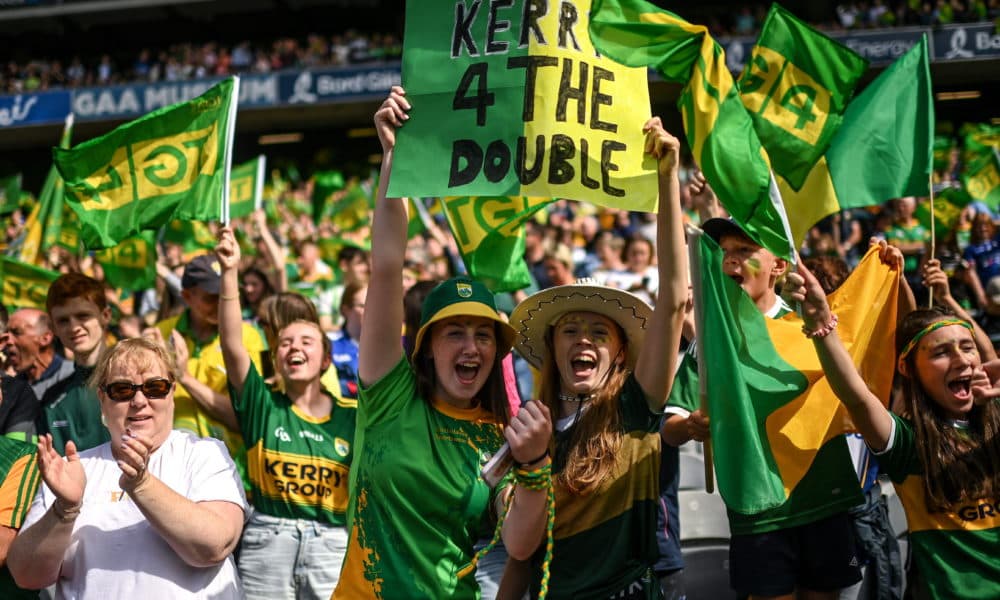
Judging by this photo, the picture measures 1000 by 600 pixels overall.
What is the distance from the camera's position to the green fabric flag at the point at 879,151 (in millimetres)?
5020

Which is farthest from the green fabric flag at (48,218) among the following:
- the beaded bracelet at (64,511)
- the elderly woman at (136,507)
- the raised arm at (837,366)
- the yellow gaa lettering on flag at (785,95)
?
the raised arm at (837,366)

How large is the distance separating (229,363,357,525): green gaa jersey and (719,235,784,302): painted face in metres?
1.74

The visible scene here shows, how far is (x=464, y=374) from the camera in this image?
134 inches

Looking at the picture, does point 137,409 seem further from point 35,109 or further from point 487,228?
point 35,109

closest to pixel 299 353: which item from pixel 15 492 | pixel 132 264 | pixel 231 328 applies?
pixel 231 328

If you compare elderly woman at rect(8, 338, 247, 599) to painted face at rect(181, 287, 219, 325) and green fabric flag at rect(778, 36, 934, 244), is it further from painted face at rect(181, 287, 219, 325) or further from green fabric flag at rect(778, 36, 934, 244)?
green fabric flag at rect(778, 36, 934, 244)

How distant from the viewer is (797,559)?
3971mm

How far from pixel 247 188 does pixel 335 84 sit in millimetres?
17344

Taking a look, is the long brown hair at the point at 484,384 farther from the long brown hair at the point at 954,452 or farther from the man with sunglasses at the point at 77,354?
the man with sunglasses at the point at 77,354

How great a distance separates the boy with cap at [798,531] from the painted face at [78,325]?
2839 mm

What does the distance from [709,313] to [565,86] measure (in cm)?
91

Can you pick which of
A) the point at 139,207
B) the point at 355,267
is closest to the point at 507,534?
the point at 139,207

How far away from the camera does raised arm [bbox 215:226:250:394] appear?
15.0 ft

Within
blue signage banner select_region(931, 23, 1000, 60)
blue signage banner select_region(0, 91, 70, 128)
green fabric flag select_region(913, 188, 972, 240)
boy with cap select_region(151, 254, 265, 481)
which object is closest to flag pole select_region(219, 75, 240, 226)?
boy with cap select_region(151, 254, 265, 481)
